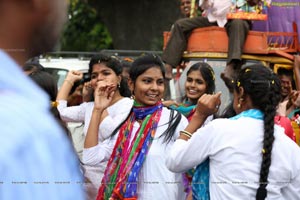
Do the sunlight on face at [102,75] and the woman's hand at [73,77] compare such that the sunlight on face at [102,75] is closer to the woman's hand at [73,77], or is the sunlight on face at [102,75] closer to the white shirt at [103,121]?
the white shirt at [103,121]

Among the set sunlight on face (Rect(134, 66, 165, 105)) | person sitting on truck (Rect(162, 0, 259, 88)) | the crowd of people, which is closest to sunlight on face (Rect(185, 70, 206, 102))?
the crowd of people

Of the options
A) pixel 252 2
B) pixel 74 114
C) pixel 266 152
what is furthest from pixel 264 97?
pixel 252 2

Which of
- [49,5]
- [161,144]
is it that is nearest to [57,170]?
[49,5]

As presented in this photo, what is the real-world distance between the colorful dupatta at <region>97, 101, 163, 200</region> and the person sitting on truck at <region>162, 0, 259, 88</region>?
2148 millimetres

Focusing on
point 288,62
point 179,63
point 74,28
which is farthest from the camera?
point 74,28

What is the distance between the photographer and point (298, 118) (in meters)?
5.29

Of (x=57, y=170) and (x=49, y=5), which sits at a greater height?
(x=49, y=5)

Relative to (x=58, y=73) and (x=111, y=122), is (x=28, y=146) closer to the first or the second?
(x=111, y=122)

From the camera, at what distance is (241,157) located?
134 inches

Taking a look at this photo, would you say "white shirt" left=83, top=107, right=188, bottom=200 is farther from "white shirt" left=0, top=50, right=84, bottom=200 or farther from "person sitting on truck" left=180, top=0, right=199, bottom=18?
"person sitting on truck" left=180, top=0, right=199, bottom=18

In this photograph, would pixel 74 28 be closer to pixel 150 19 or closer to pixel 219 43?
pixel 150 19

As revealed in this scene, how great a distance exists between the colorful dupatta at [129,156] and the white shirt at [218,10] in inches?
102

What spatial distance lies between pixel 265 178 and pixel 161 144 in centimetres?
88

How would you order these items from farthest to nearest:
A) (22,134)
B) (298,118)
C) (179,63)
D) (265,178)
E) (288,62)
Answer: (179,63), (288,62), (298,118), (265,178), (22,134)
